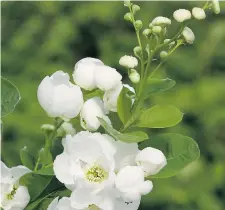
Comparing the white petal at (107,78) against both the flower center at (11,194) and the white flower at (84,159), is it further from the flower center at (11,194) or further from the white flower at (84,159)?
the flower center at (11,194)

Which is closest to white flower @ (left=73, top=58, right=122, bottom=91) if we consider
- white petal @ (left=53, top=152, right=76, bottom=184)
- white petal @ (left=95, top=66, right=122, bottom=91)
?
white petal @ (left=95, top=66, right=122, bottom=91)

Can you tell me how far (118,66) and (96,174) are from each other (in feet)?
6.35

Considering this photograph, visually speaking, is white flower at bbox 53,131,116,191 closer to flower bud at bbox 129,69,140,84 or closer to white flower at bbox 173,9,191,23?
flower bud at bbox 129,69,140,84

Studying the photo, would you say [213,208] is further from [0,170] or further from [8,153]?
[0,170]

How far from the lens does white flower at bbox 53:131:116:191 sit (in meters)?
0.92

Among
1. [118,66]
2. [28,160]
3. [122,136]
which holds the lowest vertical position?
[118,66]

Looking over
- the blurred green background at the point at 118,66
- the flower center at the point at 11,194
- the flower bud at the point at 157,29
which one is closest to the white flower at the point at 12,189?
the flower center at the point at 11,194

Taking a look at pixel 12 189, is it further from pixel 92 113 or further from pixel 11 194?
pixel 92 113

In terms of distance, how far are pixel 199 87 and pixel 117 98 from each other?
72.3 inches

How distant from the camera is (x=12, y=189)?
989 mm

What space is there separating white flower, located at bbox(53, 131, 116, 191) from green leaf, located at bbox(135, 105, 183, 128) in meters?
0.08

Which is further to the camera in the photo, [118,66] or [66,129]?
[118,66]

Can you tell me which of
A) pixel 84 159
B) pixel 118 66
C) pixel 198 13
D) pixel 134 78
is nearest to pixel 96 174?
pixel 84 159

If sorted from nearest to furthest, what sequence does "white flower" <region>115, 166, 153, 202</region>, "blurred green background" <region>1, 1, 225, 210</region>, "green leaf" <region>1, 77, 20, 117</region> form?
"white flower" <region>115, 166, 153, 202</region> < "green leaf" <region>1, 77, 20, 117</region> < "blurred green background" <region>1, 1, 225, 210</region>
